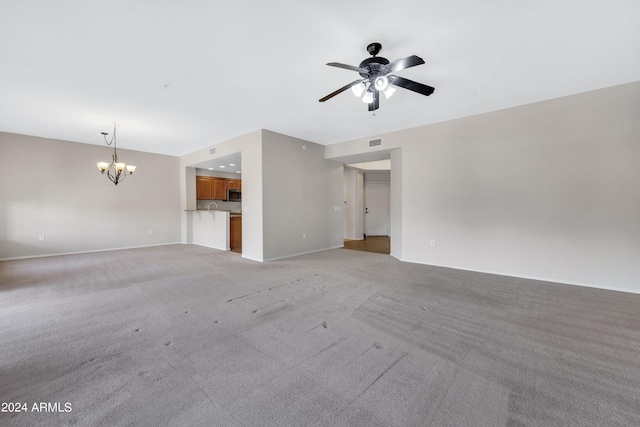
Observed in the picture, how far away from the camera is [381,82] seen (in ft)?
8.33

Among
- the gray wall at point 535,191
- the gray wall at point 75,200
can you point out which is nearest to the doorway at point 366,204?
the gray wall at point 535,191

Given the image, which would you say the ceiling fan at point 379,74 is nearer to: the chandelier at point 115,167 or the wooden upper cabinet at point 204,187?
the chandelier at point 115,167

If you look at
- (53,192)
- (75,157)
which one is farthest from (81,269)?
(75,157)

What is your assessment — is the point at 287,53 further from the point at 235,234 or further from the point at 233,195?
the point at 233,195

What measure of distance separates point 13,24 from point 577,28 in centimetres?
504

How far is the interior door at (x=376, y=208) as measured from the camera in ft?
31.7

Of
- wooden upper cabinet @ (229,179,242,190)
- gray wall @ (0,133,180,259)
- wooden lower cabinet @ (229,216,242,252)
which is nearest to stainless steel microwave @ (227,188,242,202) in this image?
wooden upper cabinet @ (229,179,242,190)

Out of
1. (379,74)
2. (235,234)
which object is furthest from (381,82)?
(235,234)

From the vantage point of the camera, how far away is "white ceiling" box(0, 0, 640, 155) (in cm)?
207

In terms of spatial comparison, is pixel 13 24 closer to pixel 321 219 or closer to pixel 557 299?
pixel 321 219

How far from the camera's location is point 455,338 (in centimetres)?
220

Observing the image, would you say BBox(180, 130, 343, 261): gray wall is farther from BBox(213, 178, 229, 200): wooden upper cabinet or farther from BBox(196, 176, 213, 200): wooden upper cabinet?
Result: BBox(213, 178, 229, 200): wooden upper cabinet

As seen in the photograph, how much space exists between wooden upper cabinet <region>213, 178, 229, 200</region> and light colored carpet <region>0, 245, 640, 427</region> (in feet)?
17.4

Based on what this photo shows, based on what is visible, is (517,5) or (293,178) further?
(293,178)
